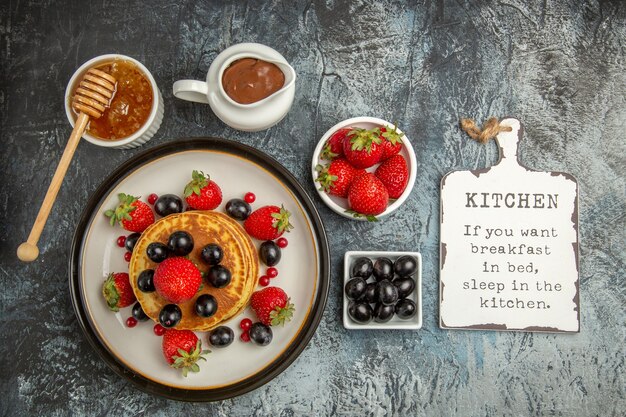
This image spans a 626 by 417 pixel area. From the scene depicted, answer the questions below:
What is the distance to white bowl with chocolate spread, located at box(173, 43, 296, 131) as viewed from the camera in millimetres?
1373

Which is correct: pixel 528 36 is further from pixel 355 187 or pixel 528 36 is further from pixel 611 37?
pixel 355 187

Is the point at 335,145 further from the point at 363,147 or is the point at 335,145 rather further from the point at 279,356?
the point at 279,356

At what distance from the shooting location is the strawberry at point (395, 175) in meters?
1.49

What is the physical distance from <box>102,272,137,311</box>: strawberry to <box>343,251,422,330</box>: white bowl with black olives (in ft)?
1.90

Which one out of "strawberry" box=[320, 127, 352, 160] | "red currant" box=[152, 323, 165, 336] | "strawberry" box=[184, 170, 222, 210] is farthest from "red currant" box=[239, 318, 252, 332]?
"strawberry" box=[320, 127, 352, 160]

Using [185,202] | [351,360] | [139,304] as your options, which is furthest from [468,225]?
[139,304]

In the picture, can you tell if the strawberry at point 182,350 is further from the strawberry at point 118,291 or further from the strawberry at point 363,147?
the strawberry at point 363,147

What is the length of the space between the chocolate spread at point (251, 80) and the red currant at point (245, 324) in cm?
58

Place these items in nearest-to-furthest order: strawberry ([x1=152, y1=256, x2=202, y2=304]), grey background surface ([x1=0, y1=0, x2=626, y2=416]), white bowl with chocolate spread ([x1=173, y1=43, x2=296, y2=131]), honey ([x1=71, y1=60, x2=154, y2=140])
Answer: strawberry ([x1=152, y1=256, x2=202, y2=304]) < white bowl with chocolate spread ([x1=173, y1=43, x2=296, y2=131]) < honey ([x1=71, y1=60, x2=154, y2=140]) < grey background surface ([x1=0, y1=0, x2=626, y2=416])

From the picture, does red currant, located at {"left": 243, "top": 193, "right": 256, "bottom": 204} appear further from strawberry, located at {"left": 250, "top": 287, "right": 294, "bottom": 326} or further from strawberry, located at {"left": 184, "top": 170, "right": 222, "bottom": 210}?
strawberry, located at {"left": 250, "top": 287, "right": 294, "bottom": 326}

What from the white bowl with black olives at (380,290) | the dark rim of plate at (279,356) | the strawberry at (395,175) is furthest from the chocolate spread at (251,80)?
the white bowl with black olives at (380,290)

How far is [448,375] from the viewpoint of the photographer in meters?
1.61

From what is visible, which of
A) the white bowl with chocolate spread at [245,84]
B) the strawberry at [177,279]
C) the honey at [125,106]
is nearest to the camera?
the strawberry at [177,279]

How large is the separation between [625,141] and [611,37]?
32 cm
